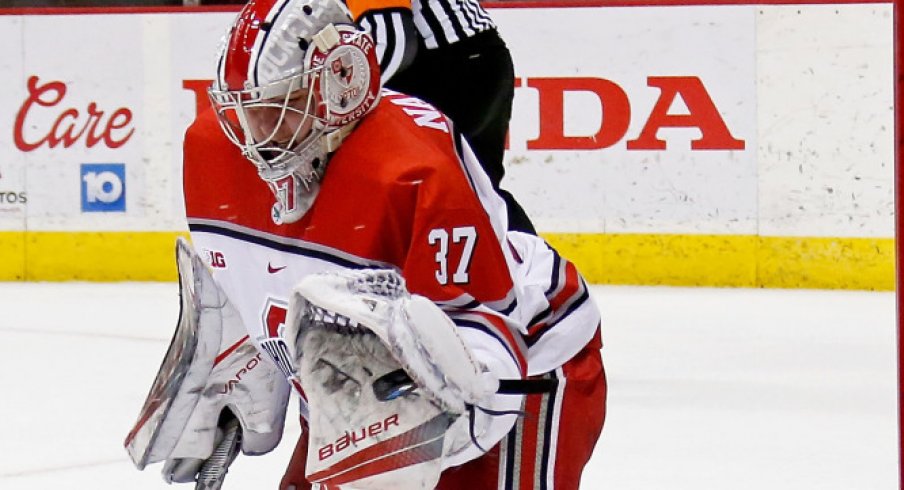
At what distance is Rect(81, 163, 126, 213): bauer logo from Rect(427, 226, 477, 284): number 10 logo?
4230 mm

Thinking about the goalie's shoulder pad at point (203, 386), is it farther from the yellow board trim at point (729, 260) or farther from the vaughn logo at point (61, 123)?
the vaughn logo at point (61, 123)

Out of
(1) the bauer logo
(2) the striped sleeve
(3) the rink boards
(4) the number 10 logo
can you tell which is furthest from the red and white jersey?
(1) the bauer logo

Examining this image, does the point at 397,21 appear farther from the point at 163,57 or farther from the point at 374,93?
the point at 163,57

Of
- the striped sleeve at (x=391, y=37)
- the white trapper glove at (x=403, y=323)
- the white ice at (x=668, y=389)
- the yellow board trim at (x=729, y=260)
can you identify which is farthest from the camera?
the yellow board trim at (x=729, y=260)

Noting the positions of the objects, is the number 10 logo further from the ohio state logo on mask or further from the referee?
the referee

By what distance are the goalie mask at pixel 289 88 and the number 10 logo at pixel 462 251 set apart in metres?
0.15

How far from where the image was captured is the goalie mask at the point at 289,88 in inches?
55.2

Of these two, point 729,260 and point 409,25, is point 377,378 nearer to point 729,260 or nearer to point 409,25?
point 409,25

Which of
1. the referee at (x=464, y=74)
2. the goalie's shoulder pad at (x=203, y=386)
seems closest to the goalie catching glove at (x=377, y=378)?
the goalie's shoulder pad at (x=203, y=386)

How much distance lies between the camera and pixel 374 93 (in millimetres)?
1459

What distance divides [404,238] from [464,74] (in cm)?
133

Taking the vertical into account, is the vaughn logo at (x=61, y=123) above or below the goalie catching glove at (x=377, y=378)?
above

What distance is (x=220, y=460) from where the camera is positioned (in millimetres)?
1676

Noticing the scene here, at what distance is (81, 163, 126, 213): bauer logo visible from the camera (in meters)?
5.45
